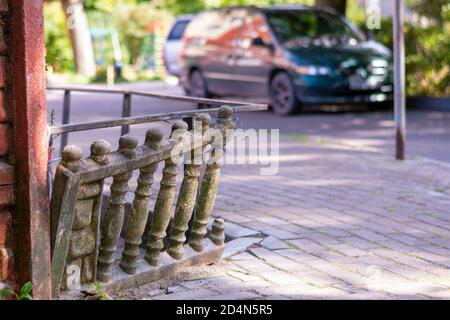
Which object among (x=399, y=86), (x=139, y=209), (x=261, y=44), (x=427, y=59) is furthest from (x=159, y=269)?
(x=427, y=59)

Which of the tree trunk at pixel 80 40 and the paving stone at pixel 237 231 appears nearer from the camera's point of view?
the paving stone at pixel 237 231

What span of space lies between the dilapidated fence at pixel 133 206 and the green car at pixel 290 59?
399 inches

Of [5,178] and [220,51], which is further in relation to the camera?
[220,51]

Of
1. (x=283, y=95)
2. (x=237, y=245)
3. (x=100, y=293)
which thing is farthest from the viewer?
(x=283, y=95)

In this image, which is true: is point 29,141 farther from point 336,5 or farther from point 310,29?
point 336,5

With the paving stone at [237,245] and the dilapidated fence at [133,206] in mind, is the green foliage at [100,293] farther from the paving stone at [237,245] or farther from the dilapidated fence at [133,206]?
the paving stone at [237,245]

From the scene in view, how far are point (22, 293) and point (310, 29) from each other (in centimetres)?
1319

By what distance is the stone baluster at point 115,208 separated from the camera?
16.2ft

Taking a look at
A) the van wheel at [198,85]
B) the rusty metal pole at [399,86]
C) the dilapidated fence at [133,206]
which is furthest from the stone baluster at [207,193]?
the van wheel at [198,85]

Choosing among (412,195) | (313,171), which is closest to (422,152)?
(313,171)

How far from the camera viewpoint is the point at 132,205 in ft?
16.8

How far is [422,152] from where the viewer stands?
11375 mm

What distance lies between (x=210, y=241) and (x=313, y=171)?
3.94 meters
